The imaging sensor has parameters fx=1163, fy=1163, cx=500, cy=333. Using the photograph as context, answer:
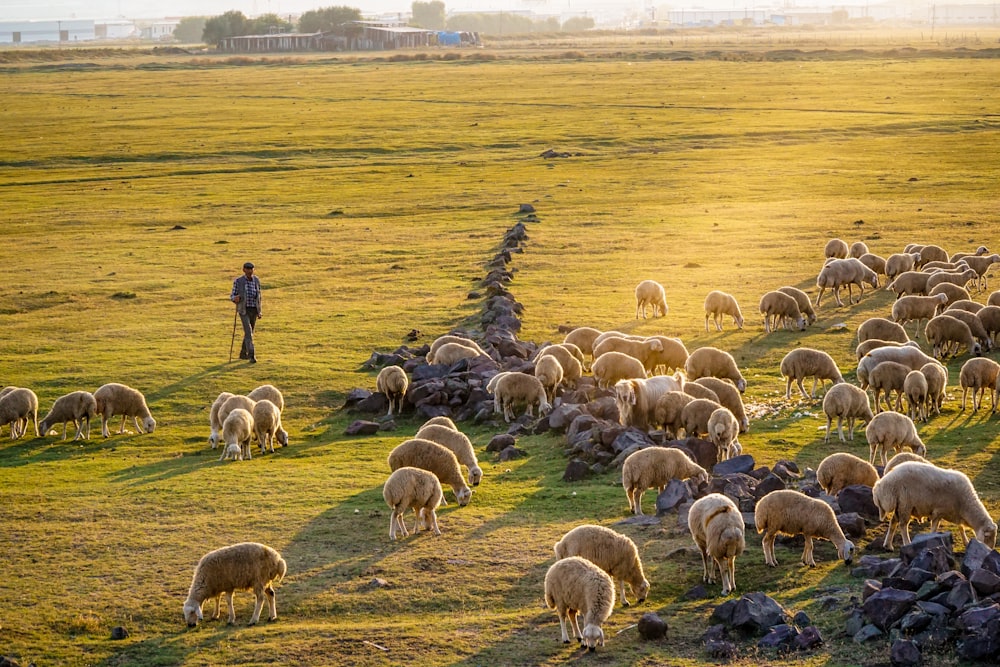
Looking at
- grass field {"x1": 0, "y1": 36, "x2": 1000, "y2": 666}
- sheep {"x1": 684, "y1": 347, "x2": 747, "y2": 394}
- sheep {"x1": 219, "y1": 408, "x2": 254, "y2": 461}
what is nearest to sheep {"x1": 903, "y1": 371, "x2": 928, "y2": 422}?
grass field {"x1": 0, "y1": 36, "x2": 1000, "y2": 666}

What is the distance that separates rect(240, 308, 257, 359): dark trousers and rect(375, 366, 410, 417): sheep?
511cm

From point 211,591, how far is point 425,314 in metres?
17.8

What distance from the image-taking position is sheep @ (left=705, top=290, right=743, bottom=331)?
27.6m

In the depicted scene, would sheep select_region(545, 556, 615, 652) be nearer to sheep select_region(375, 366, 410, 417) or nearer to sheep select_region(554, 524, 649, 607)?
sheep select_region(554, 524, 649, 607)

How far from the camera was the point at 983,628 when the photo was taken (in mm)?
10984

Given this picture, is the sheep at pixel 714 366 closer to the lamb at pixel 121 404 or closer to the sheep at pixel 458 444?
the sheep at pixel 458 444

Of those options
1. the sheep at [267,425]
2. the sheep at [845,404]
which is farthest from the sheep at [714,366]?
the sheep at [267,425]

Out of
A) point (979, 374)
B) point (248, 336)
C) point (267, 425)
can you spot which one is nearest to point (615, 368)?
point (979, 374)

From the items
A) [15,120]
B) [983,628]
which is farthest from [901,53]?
[983,628]

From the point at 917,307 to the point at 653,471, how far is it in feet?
42.6

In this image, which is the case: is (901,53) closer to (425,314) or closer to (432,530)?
(425,314)

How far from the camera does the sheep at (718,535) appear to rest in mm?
13250

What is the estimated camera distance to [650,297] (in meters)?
29.0

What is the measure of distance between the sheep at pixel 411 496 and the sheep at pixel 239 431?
4.90m
